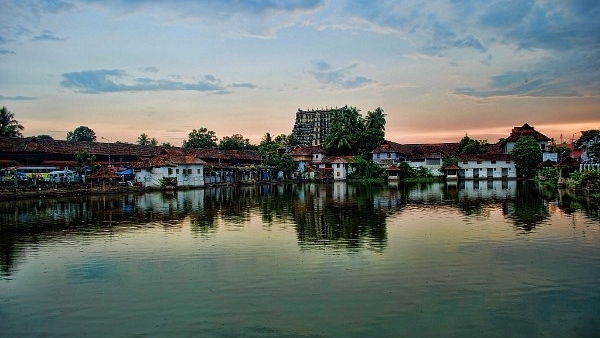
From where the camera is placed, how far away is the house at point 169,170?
50156mm

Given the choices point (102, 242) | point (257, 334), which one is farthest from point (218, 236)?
point (257, 334)

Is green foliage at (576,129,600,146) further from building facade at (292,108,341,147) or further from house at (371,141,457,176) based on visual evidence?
building facade at (292,108,341,147)

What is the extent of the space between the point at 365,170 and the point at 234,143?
91.8 ft

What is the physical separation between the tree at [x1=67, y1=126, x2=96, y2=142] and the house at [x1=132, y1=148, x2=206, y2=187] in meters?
58.1

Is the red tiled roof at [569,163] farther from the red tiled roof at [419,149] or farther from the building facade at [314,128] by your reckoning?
the building facade at [314,128]

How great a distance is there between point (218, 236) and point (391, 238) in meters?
6.45

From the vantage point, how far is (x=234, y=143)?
82688 mm

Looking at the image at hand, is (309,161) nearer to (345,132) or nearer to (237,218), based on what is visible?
(345,132)

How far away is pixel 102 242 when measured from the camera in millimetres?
16734

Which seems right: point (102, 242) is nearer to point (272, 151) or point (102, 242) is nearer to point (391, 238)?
point (391, 238)

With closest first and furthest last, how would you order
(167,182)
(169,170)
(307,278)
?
(307,278), (167,182), (169,170)

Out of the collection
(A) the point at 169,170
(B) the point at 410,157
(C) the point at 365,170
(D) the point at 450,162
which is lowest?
(C) the point at 365,170

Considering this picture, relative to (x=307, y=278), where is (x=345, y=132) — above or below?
above

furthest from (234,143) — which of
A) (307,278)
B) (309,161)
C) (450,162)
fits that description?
(307,278)
